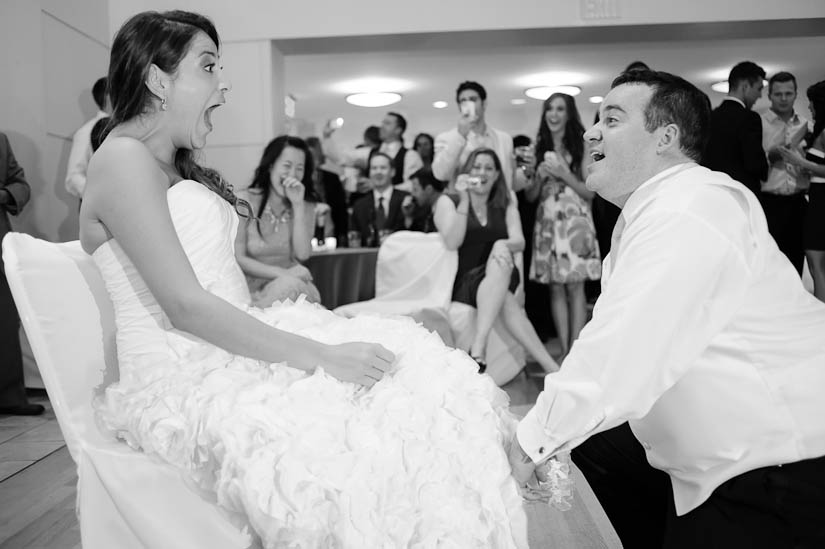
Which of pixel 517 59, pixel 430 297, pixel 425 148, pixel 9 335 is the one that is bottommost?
pixel 9 335

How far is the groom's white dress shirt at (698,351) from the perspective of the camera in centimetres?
105

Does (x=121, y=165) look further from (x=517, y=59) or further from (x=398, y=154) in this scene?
(x=517, y=59)

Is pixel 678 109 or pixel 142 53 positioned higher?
pixel 142 53

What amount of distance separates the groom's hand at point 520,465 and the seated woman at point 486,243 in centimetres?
261

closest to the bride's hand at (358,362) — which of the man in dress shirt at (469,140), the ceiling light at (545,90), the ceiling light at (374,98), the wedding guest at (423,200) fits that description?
the wedding guest at (423,200)

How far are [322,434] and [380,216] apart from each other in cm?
357

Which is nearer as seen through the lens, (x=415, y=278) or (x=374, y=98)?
(x=415, y=278)

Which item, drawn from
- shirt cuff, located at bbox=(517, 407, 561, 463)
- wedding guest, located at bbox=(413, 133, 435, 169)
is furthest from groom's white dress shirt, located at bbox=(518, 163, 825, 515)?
wedding guest, located at bbox=(413, 133, 435, 169)

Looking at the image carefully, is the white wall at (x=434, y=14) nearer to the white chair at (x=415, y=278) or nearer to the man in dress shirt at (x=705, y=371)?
the white chair at (x=415, y=278)

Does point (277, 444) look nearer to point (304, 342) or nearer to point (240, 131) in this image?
point (304, 342)

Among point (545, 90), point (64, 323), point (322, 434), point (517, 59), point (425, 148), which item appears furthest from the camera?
point (545, 90)

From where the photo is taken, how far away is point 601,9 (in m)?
4.87

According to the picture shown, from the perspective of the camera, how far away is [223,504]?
3.42 ft

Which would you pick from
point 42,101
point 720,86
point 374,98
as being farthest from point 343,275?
point 720,86
